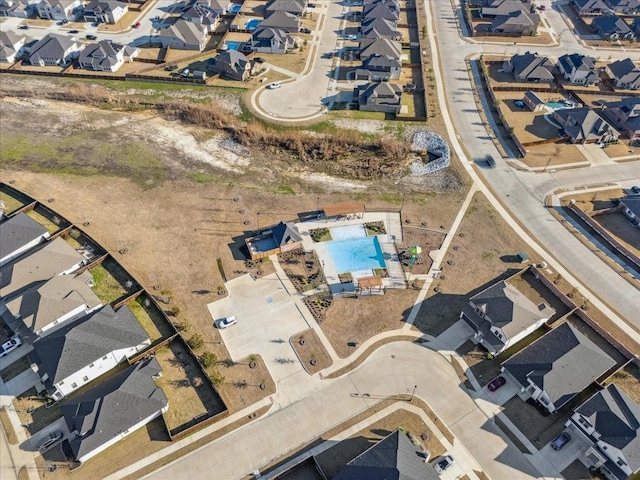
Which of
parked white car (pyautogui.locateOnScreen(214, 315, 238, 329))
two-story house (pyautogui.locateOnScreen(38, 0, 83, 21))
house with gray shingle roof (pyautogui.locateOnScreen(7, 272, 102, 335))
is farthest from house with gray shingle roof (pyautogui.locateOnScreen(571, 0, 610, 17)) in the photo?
house with gray shingle roof (pyautogui.locateOnScreen(7, 272, 102, 335))

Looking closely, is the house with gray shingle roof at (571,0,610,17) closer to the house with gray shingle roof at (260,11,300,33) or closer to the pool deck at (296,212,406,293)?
the house with gray shingle roof at (260,11,300,33)

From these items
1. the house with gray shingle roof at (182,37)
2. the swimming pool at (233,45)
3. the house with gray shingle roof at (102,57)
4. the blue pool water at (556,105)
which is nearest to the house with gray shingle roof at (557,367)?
the blue pool water at (556,105)

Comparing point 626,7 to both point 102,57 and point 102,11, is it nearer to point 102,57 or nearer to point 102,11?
point 102,57

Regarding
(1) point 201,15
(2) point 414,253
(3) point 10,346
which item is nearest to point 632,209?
(2) point 414,253

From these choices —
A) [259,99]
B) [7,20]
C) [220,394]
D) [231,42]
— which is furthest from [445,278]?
[7,20]

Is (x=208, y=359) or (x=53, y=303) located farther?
(x=53, y=303)

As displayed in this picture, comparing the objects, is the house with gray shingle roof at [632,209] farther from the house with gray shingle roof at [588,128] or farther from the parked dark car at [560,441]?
the parked dark car at [560,441]
